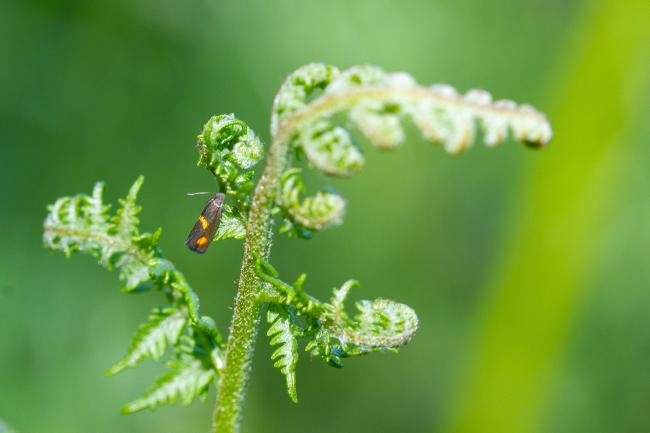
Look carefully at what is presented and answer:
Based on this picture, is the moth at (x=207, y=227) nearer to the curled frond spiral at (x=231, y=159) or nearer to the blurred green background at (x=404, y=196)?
the curled frond spiral at (x=231, y=159)

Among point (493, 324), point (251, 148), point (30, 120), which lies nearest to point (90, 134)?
point (30, 120)

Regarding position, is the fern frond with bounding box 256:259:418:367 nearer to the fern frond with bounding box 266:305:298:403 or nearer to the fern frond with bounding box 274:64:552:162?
the fern frond with bounding box 266:305:298:403

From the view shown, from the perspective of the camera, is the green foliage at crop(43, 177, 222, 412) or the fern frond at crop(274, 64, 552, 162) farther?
the green foliage at crop(43, 177, 222, 412)

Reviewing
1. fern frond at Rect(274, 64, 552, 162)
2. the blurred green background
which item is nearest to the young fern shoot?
fern frond at Rect(274, 64, 552, 162)

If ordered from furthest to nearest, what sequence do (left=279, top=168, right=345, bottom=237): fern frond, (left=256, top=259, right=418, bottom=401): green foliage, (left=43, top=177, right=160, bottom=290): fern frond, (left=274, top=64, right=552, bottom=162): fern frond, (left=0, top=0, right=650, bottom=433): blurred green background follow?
(left=0, top=0, right=650, bottom=433): blurred green background, (left=43, top=177, right=160, bottom=290): fern frond, (left=256, top=259, right=418, bottom=401): green foliage, (left=279, top=168, right=345, bottom=237): fern frond, (left=274, top=64, right=552, bottom=162): fern frond

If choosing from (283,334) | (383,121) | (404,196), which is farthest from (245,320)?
(404,196)

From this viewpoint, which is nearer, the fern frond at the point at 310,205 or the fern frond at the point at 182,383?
the fern frond at the point at 310,205

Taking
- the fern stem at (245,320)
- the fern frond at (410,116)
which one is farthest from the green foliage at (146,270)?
the fern frond at (410,116)
